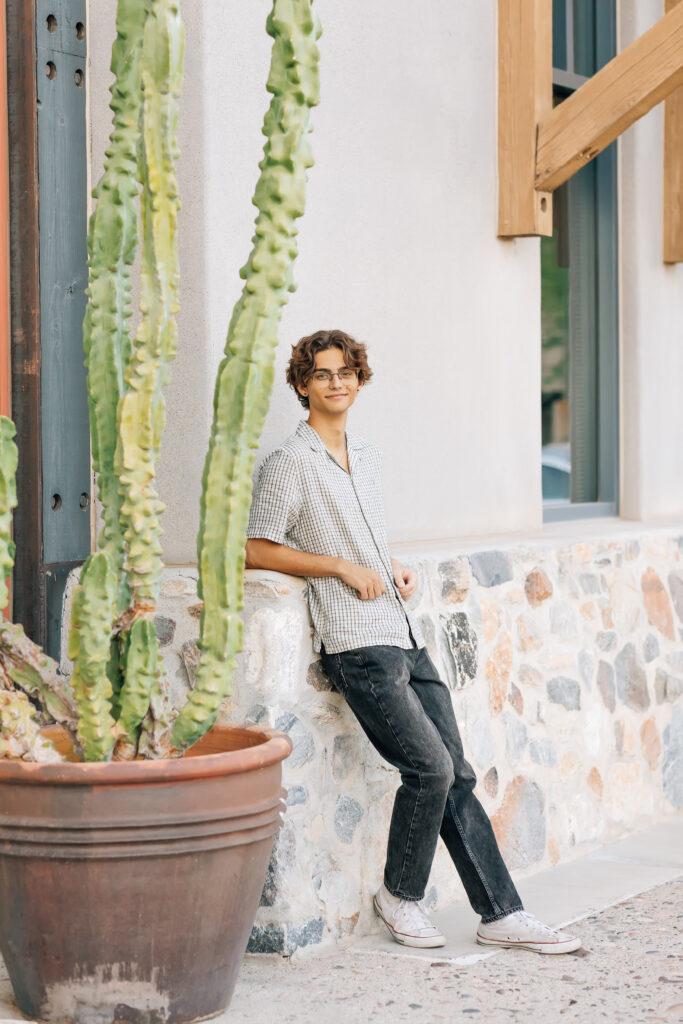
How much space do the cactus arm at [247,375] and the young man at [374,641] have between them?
1.77 feet

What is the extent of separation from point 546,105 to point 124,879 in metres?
3.34

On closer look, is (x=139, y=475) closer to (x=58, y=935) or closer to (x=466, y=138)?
(x=58, y=935)

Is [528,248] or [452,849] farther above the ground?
[528,248]

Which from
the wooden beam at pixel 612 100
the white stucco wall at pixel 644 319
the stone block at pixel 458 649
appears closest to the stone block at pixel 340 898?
the stone block at pixel 458 649

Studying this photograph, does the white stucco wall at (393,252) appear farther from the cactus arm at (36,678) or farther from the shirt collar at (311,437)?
the cactus arm at (36,678)

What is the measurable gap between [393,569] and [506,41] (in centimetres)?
227

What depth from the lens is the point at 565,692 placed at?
16.2 feet

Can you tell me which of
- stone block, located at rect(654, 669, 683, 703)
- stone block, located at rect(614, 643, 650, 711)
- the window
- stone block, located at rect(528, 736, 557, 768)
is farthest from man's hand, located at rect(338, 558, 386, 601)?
the window

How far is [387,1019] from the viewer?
331 cm

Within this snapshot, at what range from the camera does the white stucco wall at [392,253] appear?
397 centimetres

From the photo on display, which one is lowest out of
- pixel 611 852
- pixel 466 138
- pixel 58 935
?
pixel 611 852

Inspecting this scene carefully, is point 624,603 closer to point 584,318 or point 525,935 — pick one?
point 584,318

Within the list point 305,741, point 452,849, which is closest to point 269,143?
point 305,741

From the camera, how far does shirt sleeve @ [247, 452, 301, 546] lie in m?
3.74
